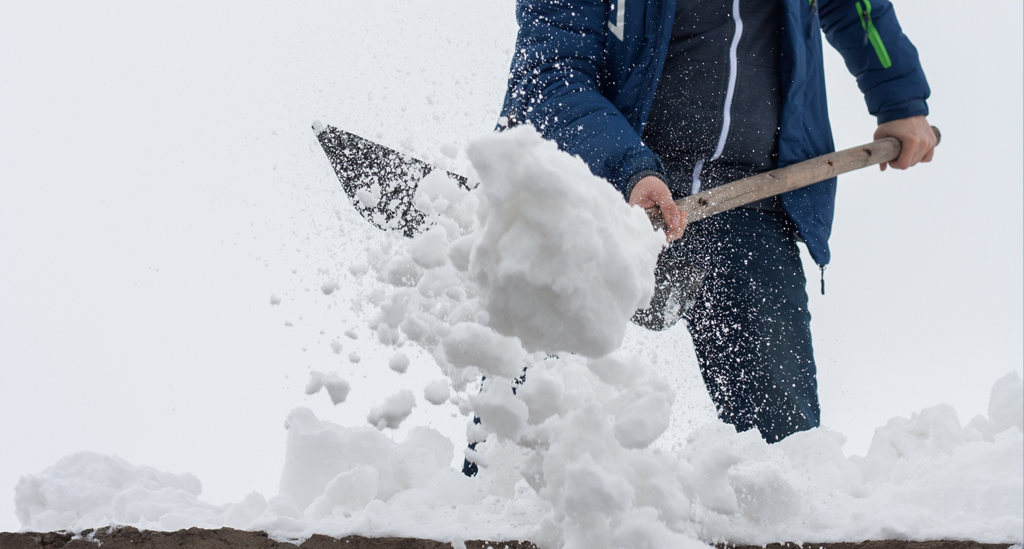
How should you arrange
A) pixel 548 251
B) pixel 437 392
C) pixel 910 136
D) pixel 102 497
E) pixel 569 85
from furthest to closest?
pixel 910 136
pixel 569 85
pixel 102 497
pixel 437 392
pixel 548 251

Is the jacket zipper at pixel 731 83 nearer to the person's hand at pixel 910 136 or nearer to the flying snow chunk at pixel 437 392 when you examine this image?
the person's hand at pixel 910 136

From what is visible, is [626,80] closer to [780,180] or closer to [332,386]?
[780,180]

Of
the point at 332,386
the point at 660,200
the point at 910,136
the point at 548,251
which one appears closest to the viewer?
the point at 548,251

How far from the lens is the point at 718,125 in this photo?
1624 mm

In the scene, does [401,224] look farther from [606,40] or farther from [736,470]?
[736,470]

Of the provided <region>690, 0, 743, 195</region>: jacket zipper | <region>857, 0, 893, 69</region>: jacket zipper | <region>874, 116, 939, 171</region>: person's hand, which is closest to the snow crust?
<region>690, 0, 743, 195</region>: jacket zipper

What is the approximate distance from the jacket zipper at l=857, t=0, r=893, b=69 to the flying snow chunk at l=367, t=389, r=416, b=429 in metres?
1.63

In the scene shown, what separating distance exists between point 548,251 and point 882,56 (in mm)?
1575

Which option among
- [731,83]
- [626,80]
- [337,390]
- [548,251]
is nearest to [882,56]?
[731,83]

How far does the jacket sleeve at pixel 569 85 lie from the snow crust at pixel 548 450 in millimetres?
497

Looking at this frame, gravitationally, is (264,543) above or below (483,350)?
below

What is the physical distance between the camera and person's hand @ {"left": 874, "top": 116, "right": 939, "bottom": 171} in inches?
74.5

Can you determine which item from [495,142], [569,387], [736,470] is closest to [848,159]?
[736,470]

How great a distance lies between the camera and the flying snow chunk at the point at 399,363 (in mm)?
1011
